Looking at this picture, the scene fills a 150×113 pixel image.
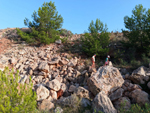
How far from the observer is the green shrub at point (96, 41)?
12.0m

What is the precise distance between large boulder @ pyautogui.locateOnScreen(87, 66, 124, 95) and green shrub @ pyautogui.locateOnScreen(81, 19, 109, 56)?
4.26 m

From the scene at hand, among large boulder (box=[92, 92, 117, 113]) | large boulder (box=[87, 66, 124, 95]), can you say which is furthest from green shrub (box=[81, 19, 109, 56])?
large boulder (box=[92, 92, 117, 113])

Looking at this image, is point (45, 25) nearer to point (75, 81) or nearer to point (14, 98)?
point (75, 81)

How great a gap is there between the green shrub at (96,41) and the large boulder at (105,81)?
4.26 m

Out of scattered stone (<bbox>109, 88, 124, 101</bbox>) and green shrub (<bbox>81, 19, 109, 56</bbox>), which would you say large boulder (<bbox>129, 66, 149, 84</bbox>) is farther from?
green shrub (<bbox>81, 19, 109, 56</bbox>)

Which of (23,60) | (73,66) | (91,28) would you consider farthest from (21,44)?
(91,28)

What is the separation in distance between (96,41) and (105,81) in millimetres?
5588

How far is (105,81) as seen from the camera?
7.39 metres

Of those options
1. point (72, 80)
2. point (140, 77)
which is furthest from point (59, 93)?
point (140, 77)

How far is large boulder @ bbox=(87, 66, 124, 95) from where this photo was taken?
7.08 meters

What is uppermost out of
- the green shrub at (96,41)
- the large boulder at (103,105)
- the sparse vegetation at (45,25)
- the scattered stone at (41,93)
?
the sparse vegetation at (45,25)

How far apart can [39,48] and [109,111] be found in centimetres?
1111

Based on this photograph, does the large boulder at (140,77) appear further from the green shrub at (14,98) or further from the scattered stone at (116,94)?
the green shrub at (14,98)

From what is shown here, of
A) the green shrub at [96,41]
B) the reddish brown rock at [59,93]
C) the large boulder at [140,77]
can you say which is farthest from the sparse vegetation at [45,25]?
the large boulder at [140,77]
